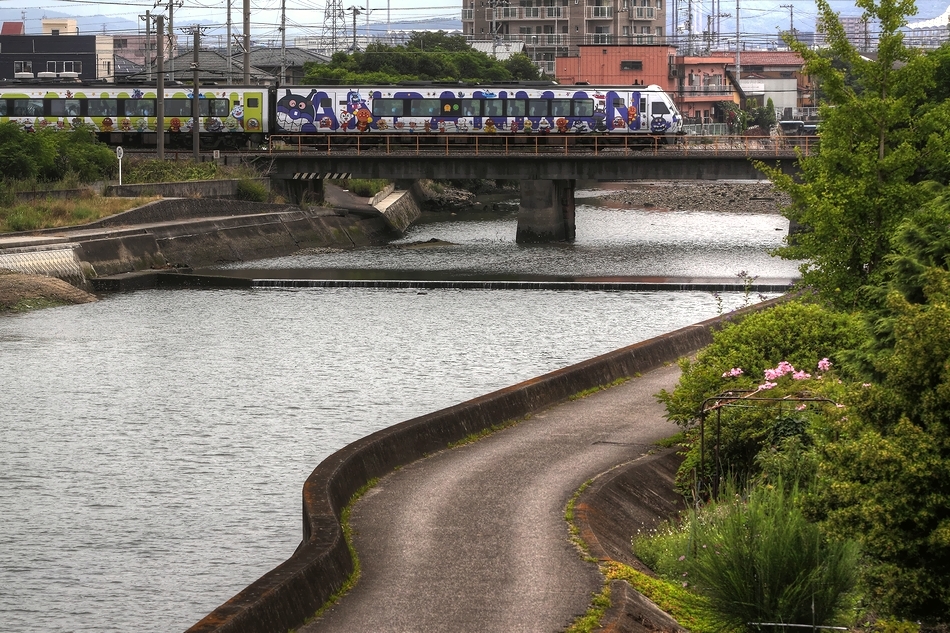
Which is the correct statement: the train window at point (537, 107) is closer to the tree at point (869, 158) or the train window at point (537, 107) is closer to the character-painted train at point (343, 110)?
the character-painted train at point (343, 110)

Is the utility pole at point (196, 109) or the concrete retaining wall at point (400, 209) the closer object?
the utility pole at point (196, 109)

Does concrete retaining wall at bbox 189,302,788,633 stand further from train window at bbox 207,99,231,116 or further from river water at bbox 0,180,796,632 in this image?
train window at bbox 207,99,231,116

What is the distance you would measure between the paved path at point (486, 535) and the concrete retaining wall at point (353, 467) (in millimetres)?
229

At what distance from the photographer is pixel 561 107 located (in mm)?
64062

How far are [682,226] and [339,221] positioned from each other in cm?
2054

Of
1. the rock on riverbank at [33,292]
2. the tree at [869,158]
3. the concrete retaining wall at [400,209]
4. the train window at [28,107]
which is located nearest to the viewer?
the tree at [869,158]

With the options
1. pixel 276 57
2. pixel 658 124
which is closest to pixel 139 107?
pixel 658 124

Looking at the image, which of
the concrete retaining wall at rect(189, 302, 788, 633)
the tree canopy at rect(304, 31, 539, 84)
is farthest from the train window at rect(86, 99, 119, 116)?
the concrete retaining wall at rect(189, 302, 788, 633)

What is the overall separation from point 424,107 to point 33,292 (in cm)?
2870

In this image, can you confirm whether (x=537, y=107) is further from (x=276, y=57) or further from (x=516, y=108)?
(x=276, y=57)

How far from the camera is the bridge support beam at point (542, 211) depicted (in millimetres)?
62594

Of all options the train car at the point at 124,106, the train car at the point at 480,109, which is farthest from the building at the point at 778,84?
the train car at the point at 124,106

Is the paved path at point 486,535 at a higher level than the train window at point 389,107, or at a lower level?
lower

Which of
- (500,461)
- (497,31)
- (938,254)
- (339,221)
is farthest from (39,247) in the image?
(497,31)
